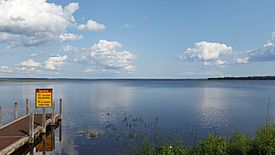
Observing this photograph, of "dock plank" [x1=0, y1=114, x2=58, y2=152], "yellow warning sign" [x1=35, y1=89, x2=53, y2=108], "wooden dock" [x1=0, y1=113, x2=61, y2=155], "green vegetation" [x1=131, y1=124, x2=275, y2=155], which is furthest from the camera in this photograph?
"yellow warning sign" [x1=35, y1=89, x2=53, y2=108]

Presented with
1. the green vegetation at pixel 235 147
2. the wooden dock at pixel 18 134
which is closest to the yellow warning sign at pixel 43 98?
the wooden dock at pixel 18 134

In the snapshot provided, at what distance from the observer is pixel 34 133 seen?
2105 centimetres

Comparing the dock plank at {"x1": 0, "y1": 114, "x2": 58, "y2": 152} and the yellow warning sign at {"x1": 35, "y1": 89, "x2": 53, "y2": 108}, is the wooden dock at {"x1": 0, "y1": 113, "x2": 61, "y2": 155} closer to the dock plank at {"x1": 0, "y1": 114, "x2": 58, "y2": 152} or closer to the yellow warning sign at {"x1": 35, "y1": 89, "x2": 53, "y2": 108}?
the dock plank at {"x1": 0, "y1": 114, "x2": 58, "y2": 152}

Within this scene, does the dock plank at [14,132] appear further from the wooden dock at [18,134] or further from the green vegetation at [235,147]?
the green vegetation at [235,147]

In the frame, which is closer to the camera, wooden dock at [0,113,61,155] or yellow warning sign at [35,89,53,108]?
wooden dock at [0,113,61,155]

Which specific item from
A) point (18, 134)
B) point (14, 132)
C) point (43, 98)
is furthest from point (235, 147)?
point (43, 98)

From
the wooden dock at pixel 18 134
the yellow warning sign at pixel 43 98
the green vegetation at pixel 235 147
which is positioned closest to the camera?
the green vegetation at pixel 235 147

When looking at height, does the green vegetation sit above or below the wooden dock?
above

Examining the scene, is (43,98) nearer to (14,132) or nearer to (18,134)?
(14,132)

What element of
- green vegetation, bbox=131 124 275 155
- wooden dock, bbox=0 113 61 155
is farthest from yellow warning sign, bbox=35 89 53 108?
green vegetation, bbox=131 124 275 155

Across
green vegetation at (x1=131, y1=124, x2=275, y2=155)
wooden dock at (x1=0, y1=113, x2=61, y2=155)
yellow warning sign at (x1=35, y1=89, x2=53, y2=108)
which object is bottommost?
wooden dock at (x1=0, y1=113, x2=61, y2=155)

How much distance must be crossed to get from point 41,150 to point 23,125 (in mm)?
3765

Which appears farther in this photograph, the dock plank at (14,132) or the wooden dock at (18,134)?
the dock plank at (14,132)

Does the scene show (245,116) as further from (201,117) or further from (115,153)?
(115,153)
